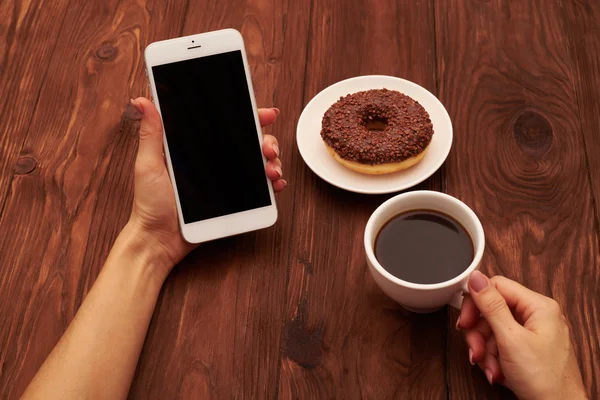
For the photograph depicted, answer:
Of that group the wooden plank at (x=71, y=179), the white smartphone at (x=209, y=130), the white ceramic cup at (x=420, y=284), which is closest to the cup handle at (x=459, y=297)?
the white ceramic cup at (x=420, y=284)

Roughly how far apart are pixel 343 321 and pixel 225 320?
0.20m

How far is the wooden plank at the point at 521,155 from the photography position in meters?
1.02

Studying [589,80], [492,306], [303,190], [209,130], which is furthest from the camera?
[589,80]

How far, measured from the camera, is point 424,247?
956mm

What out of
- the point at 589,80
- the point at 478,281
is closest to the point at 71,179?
the point at 478,281

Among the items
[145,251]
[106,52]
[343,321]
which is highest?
[106,52]

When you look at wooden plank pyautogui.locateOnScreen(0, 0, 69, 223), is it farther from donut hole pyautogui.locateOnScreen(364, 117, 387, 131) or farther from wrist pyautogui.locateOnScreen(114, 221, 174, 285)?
donut hole pyautogui.locateOnScreen(364, 117, 387, 131)

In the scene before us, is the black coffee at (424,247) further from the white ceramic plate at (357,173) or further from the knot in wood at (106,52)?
the knot in wood at (106,52)

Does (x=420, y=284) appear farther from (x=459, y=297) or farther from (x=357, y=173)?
(x=357, y=173)

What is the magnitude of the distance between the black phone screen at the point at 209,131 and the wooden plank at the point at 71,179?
206mm

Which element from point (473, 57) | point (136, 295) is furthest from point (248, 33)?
point (136, 295)

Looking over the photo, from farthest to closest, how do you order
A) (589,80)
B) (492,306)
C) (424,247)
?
(589,80) → (424,247) → (492,306)

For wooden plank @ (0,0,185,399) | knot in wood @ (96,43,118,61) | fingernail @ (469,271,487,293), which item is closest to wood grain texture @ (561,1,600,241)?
fingernail @ (469,271,487,293)

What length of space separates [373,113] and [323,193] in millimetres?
186
